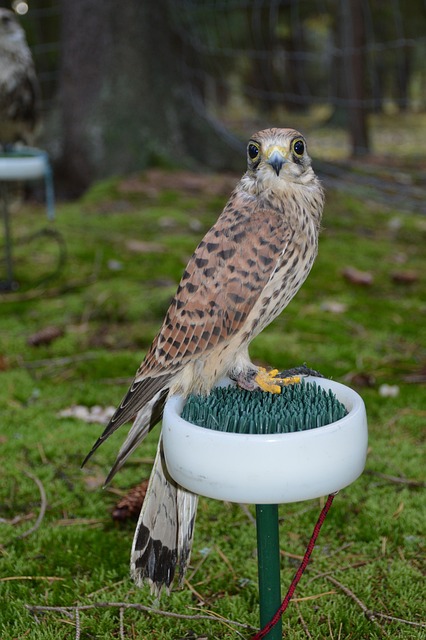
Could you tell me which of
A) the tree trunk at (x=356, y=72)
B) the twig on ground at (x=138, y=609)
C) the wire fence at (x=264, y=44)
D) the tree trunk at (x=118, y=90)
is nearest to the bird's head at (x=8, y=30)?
the tree trunk at (x=118, y=90)

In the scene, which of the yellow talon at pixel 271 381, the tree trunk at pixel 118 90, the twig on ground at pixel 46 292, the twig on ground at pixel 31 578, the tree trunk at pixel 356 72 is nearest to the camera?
the yellow talon at pixel 271 381

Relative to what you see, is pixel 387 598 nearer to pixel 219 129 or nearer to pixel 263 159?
pixel 263 159

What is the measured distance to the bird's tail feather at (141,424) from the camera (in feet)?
6.49

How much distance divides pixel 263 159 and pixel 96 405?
1.69 m

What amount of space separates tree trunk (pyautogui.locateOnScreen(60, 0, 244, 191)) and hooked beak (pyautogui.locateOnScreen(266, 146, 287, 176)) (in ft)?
17.9

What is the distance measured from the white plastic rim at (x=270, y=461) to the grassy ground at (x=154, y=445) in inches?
22.9

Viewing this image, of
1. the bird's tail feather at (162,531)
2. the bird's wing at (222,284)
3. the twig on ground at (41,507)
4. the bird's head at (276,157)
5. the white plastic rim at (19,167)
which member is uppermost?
the bird's head at (276,157)

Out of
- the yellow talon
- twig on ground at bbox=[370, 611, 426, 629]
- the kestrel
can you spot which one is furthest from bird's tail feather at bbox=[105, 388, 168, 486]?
twig on ground at bbox=[370, 611, 426, 629]

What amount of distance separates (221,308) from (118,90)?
19.0ft

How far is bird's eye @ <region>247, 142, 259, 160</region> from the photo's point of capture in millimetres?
1967

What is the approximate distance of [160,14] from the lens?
716 cm

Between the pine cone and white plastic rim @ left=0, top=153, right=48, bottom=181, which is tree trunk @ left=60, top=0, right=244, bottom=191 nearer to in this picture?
white plastic rim @ left=0, top=153, right=48, bottom=181

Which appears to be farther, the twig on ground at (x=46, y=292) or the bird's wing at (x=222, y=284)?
the twig on ground at (x=46, y=292)

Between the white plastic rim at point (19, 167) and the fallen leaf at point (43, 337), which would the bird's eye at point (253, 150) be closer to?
the fallen leaf at point (43, 337)
